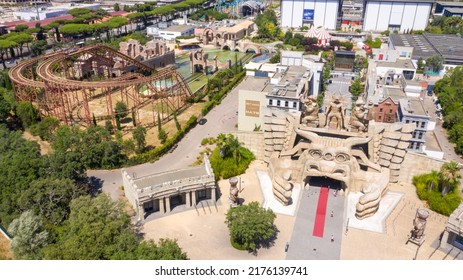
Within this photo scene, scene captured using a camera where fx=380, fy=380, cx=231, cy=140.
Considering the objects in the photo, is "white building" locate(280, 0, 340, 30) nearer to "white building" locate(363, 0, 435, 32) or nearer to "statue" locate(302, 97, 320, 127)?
"white building" locate(363, 0, 435, 32)

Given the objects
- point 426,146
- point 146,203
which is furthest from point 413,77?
point 146,203

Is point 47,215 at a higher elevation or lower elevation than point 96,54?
lower

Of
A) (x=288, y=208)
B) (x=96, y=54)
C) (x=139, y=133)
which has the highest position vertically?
(x=96, y=54)

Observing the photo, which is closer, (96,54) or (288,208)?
(288,208)

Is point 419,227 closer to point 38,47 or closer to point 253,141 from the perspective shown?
point 253,141

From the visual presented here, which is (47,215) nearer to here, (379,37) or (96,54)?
(96,54)

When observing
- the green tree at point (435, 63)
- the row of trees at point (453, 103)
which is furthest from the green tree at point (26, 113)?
the green tree at point (435, 63)
